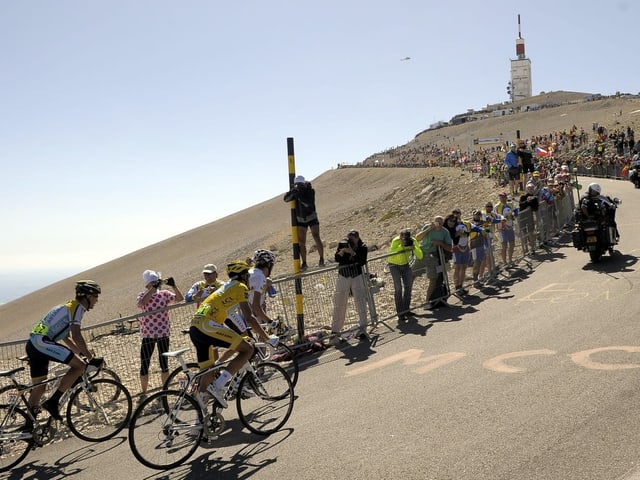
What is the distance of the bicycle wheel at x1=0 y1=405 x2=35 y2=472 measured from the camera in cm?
722

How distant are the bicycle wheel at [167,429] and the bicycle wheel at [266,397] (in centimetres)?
65

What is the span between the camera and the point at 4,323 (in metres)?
43.7

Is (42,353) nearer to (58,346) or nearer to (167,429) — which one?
(58,346)

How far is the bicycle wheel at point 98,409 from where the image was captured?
7738mm

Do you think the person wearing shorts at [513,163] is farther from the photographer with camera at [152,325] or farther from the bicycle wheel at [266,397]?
the bicycle wheel at [266,397]

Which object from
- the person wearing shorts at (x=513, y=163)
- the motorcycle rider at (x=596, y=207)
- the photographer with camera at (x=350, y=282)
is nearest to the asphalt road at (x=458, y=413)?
the photographer with camera at (x=350, y=282)

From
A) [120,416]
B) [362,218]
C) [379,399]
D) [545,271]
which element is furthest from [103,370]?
[362,218]

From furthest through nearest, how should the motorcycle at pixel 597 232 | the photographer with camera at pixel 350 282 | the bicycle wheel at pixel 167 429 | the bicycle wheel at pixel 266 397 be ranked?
the motorcycle at pixel 597 232, the photographer with camera at pixel 350 282, the bicycle wheel at pixel 266 397, the bicycle wheel at pixel 167 429

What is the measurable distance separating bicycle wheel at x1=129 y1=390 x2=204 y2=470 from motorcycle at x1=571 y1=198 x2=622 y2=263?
36.0 feet

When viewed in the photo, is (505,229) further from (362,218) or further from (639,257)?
(362,218)

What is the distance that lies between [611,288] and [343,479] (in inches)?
334

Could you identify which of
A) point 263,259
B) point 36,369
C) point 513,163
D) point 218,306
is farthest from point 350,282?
point 513,163

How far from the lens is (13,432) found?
731cm

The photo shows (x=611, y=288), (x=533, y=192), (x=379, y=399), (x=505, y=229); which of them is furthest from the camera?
(x=533, y=192)
